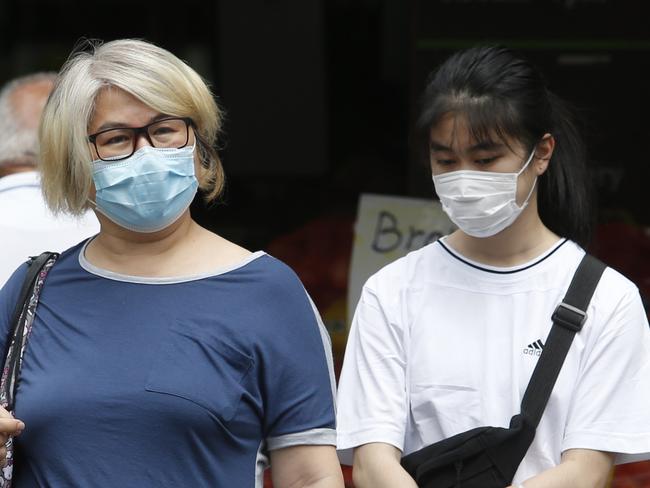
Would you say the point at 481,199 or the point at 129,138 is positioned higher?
the point at 129,138

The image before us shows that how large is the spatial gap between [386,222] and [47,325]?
6.09 ft

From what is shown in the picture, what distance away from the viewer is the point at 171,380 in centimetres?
212

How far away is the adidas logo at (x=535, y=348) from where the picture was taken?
227 centimetres

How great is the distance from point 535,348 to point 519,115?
1.56ft

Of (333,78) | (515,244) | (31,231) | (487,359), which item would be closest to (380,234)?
(31,231)

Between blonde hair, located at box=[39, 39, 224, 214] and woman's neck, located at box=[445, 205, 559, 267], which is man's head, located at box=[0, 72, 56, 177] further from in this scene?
woman's neck, located at box=[445, 205, 559, 267]

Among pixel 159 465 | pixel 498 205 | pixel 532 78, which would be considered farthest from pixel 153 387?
pixel 532 78

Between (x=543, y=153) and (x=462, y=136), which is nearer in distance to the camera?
(x=462, y=136)

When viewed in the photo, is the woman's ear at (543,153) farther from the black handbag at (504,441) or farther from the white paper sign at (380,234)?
the white paper sign at (380,234)

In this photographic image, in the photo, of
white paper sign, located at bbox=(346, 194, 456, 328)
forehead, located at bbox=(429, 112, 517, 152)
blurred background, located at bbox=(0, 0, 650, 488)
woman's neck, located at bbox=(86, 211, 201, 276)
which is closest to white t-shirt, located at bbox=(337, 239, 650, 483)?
forehead, located at bbox=(429, 112, 517, 152)

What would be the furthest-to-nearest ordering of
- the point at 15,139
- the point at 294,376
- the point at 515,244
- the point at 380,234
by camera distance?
1. the point at 380,234
2. the point at 15,139
3. the point at 515,244
4. the point at 294,376

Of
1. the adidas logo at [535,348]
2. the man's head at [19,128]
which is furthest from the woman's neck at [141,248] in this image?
the man's head at [19,128]

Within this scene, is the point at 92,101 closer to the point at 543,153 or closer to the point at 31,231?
the point at 31,231

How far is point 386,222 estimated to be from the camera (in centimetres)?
392
